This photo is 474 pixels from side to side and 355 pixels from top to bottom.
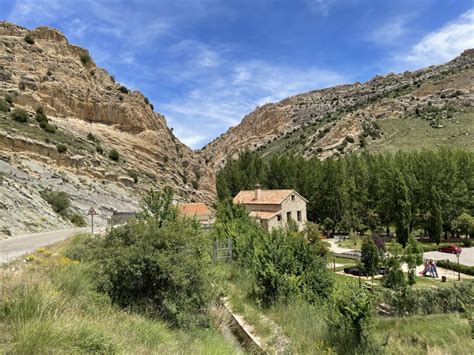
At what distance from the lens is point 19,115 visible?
137 ft

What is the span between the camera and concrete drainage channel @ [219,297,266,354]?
9.37 meters

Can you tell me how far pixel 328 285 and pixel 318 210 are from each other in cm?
3932

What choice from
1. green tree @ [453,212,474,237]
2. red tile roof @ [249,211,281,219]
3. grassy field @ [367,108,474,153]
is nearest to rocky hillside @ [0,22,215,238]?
red tile roof @ [249,211,281,219]

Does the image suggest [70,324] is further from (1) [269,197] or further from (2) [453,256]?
(2) [453,256]

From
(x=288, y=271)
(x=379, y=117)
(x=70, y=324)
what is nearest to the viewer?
(x=70, y=324)

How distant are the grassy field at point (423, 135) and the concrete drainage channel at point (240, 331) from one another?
2941 inches

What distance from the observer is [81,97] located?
5447 cm

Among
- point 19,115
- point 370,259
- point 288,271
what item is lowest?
point 370,259

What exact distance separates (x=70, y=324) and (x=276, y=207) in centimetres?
3576

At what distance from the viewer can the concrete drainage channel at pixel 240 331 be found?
30.7ft

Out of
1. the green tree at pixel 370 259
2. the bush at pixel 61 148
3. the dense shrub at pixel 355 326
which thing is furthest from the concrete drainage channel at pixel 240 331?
the bush at pixel 61 148

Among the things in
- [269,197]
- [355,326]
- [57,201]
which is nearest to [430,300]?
[355,326]

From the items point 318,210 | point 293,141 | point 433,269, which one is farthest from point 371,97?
point 433,269

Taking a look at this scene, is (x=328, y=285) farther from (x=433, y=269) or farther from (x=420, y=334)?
(x=433, y=269)
